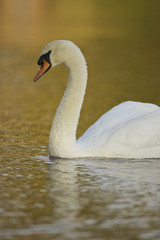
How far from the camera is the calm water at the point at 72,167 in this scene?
20.5 feet

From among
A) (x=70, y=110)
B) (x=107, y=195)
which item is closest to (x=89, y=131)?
(x=70, y=110)

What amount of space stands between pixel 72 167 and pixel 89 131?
2.59 feet

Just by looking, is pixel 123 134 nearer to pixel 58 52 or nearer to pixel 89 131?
pixel 89 131

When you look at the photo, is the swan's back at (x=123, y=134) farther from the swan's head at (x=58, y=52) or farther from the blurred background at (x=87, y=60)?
the blurred background at (x=87, y=60)

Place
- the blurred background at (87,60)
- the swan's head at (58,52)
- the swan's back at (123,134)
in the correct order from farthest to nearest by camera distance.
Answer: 1. the blurred background at (87,60)
2. the swan's head at (58,52)
3. the swan's back at (123,134)

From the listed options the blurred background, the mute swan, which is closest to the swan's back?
the mute swan

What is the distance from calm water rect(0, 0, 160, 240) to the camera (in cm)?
625

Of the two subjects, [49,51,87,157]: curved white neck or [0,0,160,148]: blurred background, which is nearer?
[49,51,87,157]: curved white neck

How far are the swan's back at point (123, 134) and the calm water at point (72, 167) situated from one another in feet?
0.55

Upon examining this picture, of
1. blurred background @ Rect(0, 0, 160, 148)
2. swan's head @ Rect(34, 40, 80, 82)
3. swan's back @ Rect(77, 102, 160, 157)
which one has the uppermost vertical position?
swan's head @ Rect(34, 40, 80, 82)

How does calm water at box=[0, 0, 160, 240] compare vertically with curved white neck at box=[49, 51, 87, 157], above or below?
below

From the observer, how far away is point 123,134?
29.1ft

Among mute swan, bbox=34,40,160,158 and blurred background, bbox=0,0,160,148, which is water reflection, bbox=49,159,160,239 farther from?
blurred background, bbox=0,0,160,148

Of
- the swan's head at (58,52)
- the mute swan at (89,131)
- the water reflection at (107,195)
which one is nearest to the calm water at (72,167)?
the water reflection at (107,195)
